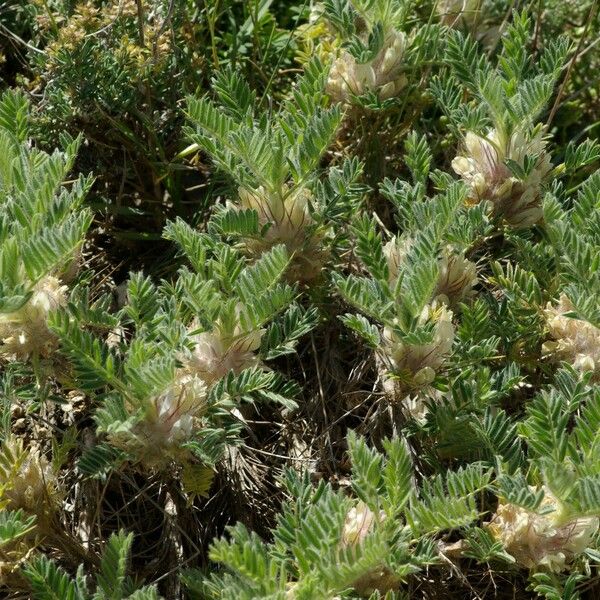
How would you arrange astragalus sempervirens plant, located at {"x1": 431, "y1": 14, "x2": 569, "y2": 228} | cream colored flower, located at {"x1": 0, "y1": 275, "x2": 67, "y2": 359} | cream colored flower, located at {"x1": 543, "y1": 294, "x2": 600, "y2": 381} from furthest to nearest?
astragalus sempervirens plant, located at {"x1": 431, "y1": 14, "x2": 569, "y2": 228} < cream colored flower, located at {"x1": 543, "y1": 294, "x2": 600, "y2": 381} < cream colored flower, located at {"x1": 0, "y1": 275, "x2": 67, "y2": 359}

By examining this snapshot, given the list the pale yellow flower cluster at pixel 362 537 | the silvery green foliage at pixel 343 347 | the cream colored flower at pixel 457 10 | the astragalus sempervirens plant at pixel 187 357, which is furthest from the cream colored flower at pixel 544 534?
the cream colored flower at pixel 457 10

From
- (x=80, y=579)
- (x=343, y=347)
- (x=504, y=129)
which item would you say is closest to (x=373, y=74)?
(x=504, y=129)

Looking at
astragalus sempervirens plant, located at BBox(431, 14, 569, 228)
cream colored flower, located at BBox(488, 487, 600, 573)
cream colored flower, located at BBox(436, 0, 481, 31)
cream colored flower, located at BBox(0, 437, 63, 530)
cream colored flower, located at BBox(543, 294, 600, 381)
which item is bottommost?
cream colored flower, located at BBox(488, 487, 600, 573)

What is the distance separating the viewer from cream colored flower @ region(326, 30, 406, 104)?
196cm

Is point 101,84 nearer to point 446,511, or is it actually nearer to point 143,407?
point 143,407

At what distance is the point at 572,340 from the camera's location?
1690mm

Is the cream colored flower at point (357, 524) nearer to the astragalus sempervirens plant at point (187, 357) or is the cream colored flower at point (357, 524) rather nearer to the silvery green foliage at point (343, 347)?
the silvery green foliage at point (343, 347)

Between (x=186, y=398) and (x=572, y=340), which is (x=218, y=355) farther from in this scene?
(x=572, y=340)

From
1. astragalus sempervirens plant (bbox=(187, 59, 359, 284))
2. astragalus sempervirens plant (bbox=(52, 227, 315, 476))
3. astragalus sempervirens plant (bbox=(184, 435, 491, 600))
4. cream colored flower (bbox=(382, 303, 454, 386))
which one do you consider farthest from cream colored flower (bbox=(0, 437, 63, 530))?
cream colored flower (bbox=(382, 303, 454, 386))

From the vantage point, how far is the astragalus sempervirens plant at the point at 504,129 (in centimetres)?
177

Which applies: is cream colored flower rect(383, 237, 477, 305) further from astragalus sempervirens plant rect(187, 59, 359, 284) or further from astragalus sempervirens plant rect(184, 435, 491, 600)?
astragalus sempervirens plant rect(184, 435, 491, 600)

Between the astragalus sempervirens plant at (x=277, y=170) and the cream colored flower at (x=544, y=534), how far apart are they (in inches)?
20.2

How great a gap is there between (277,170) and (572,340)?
548 mm

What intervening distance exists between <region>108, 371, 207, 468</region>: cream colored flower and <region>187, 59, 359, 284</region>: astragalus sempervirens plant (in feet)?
0.94
